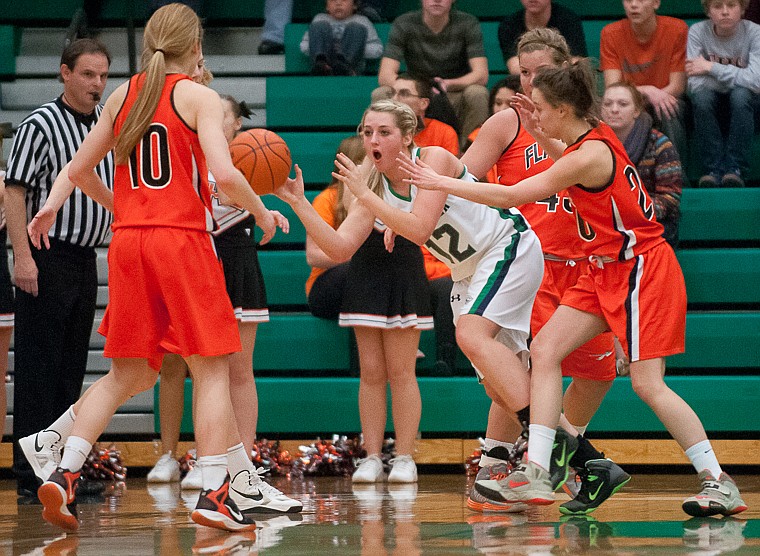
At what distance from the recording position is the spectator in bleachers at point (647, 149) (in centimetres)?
709

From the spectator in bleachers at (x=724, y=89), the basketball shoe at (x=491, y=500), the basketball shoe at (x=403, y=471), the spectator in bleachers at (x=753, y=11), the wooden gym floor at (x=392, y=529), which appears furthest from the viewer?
the spectator in bleachers at (x=753, y=11)

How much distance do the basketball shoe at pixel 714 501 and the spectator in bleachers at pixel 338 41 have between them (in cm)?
502

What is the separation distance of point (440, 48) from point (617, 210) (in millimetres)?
4106

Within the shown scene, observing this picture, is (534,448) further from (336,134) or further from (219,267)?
(336,134)

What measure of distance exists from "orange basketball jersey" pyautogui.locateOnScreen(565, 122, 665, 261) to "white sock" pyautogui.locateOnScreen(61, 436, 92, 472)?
2055 mm

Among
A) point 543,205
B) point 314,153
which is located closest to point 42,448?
point 543,205

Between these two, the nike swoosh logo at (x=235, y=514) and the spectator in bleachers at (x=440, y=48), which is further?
the spectator in bleachers at (x=440, y=48)

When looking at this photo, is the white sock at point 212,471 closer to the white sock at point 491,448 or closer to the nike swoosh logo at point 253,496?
the nike swoosh logo at point 253,496

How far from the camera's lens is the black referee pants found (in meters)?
5.67

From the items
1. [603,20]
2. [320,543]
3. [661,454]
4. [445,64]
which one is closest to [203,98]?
[320,543]

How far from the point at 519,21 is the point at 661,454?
Answer: 334cm

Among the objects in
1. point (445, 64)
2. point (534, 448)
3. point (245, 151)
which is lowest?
point (534, 448)

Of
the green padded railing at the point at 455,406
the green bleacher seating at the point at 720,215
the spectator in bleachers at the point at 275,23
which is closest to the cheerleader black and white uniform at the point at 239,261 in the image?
the green padded railing at the point at 455,406

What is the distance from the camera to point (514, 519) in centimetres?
452
